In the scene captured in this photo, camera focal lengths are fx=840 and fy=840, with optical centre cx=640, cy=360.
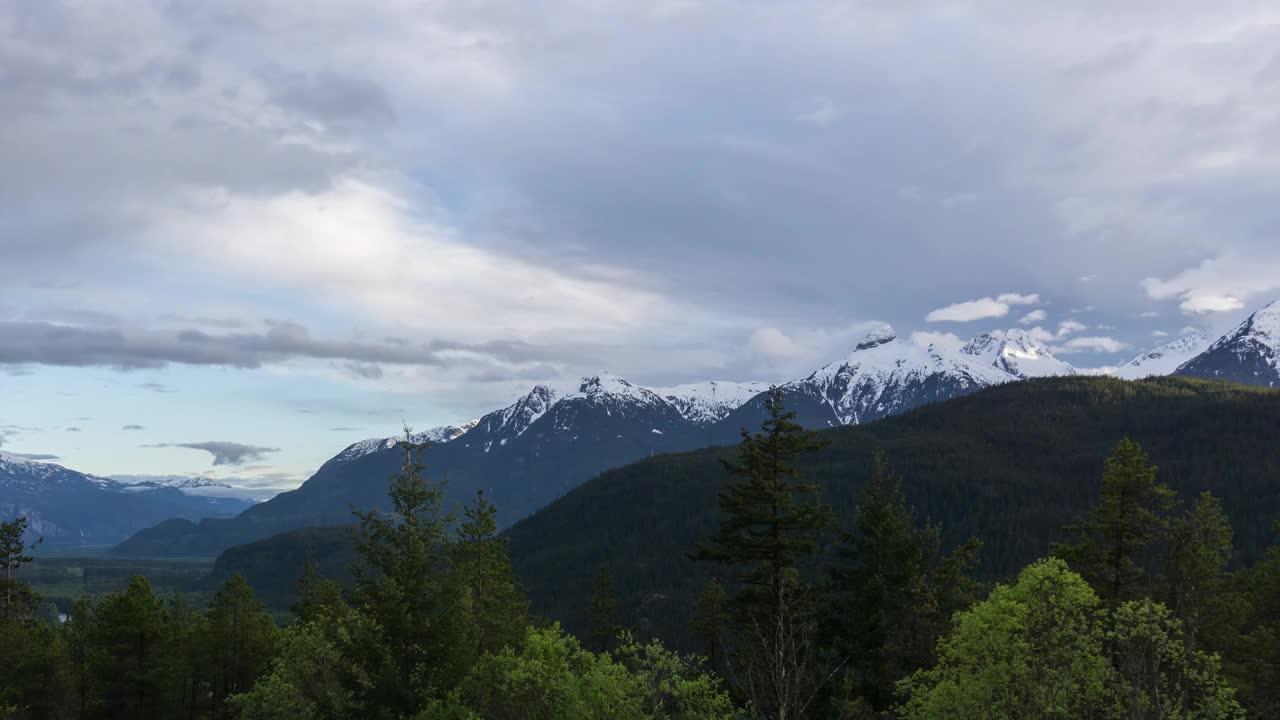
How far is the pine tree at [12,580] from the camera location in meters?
58.4

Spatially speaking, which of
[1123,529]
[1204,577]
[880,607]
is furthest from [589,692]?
[1204,577]

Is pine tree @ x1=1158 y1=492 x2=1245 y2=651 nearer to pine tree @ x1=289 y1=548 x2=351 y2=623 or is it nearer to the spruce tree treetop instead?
the spruce tree treetop

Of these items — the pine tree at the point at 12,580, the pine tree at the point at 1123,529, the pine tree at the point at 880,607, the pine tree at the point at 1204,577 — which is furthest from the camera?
the pine tree at the point at 12,580

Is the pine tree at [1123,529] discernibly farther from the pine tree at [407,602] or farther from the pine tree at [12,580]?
the pine tree at [12,580]

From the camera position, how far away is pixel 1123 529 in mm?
38094

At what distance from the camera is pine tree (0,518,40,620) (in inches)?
2301

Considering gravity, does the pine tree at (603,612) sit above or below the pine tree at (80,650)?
below

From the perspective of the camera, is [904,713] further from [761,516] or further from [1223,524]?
[1223,524]

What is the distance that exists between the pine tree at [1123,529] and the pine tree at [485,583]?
27586mm

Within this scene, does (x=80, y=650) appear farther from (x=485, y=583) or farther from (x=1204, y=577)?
(x=1204, y=577)

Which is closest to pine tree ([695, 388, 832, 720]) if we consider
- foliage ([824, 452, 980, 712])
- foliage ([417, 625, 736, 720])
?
foliage ([824, 452, 980, 712])

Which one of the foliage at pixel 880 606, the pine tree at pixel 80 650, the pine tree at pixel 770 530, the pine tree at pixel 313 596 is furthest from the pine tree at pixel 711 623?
the pine tree at pixel 80 650

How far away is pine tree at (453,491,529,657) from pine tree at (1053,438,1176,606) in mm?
27586

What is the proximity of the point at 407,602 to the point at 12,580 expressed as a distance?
46.1 meters
